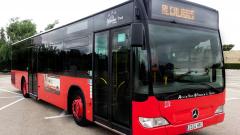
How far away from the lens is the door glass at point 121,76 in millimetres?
4957

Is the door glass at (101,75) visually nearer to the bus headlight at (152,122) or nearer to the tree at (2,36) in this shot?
the bus headlight at (152,122)

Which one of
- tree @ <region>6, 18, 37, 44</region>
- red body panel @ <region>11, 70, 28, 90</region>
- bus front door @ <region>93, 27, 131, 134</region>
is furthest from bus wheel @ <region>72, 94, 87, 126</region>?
tree @ <region>6, 18, 37, 44</region>

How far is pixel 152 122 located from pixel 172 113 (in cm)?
45

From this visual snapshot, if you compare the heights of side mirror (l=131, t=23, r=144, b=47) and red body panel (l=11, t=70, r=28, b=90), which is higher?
side mirror (l=131, t=23, r=144, b=47)

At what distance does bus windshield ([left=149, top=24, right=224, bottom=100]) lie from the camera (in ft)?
15.2

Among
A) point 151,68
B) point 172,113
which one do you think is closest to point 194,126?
point 172,113

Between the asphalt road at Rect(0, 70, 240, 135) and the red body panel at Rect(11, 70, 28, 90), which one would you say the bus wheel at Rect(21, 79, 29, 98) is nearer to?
the red body panel at Rect(11, 70, 28, 90)

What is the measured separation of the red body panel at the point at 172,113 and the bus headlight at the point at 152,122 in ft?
0.17

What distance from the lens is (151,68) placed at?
178 inches

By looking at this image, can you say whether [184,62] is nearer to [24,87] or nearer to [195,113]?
[195,113]

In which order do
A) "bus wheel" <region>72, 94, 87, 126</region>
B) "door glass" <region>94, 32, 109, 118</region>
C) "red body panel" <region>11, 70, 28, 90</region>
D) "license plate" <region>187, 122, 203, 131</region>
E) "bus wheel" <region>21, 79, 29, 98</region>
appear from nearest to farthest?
"license plate" <region>187, 122, 203, 131</region> → "door glass" <region>94, 32, 109, 118</region> → "bus wheel" <region>72, 94, 87, 126</region> → "red body panel" <region>11, 70, 28, 90</region> → "bus wheel" <region>21, 79, 29, 98</region>

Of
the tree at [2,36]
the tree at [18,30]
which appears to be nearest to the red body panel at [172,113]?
the tree at [18,30]

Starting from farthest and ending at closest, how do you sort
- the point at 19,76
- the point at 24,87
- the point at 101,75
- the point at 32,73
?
the point at 19,76, the point at 24,87, the point at 32,73, the point at 101,75

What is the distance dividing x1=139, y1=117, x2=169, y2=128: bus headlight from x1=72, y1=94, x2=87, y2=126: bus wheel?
253 cm
